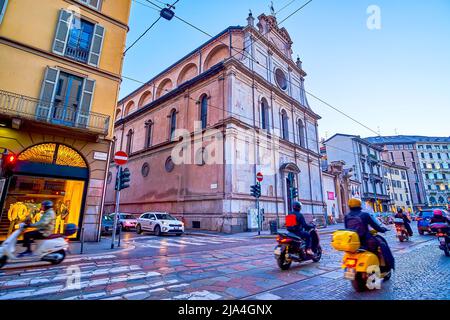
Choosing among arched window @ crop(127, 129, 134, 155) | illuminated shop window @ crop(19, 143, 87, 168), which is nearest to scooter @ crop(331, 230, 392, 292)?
illuminated shop window @ crop(19, 143, 87, 168)

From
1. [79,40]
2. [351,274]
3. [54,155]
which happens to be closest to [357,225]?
[351,274]

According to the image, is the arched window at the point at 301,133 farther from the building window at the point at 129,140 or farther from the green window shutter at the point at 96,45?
the green window shutter at the point at 96,45

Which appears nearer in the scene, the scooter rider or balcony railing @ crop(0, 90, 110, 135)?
the scooter rider

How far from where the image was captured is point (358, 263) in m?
3.71

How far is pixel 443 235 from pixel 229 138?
13448 millimetres

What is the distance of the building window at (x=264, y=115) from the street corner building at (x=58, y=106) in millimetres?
13641

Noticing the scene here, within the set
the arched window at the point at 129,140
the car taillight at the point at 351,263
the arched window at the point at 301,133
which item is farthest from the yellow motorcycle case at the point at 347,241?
the arched window at the point at 129,140

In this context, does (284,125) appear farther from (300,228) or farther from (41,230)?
(41,230)

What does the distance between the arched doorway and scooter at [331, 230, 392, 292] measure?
11.2 m

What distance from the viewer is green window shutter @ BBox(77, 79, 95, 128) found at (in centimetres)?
1107

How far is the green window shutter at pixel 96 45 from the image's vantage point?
1194 centimetres

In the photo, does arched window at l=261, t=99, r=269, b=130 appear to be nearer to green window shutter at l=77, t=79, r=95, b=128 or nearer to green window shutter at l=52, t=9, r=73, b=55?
green window shutter at l=77, t=79, r=95, b=128

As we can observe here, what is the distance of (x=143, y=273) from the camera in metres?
5.16
